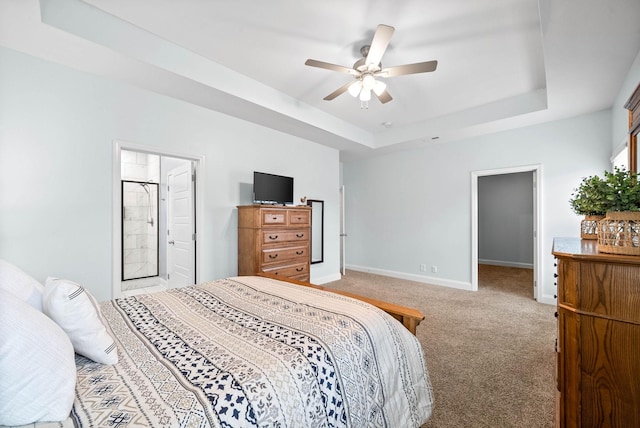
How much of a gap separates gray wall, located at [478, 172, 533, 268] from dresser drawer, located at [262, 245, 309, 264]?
5435 millimetres

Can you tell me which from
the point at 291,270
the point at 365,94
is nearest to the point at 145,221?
the point at 291,270

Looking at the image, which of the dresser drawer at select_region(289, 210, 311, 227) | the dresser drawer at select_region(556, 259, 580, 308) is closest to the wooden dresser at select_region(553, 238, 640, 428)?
the dresser drawer at select_region(556, 259, 580, 308)

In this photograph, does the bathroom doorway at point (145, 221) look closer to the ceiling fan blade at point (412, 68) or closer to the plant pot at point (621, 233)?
the ceiling fan blade at point (412, 68)

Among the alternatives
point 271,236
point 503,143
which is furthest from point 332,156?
point 503,143

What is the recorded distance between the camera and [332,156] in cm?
521

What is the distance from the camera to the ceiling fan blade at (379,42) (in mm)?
1965

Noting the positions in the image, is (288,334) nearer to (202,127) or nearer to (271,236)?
(271,236)

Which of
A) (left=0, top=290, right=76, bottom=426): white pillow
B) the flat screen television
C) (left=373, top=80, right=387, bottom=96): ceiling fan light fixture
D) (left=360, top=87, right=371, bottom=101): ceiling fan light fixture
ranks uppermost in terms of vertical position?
(left=373, top=80, right=387, bottom=96): ceiling fan light fixture

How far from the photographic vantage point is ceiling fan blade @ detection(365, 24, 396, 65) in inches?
77.3

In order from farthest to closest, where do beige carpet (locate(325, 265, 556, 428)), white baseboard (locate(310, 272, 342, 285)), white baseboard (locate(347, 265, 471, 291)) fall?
white baseboard (locate(310, 272, 342, 285)), white baseboard (locate(347, 265, 471, 291)), beige carpet (locate(325, 265, 556, 428))

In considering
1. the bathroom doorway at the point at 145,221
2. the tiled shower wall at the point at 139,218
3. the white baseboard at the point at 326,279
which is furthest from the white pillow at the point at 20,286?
the tiled shower wall at the point at 139,218

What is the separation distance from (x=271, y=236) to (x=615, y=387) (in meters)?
3.01

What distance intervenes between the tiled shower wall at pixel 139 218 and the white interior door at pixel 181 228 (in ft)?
4.70

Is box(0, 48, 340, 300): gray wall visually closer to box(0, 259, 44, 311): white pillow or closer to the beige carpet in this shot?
box(0, 259, 44, 311): white pillow
